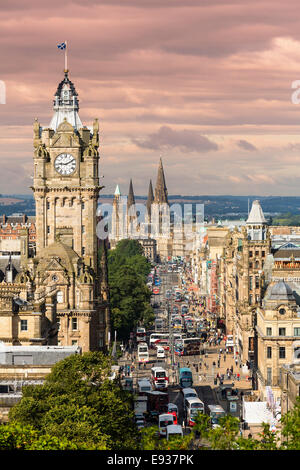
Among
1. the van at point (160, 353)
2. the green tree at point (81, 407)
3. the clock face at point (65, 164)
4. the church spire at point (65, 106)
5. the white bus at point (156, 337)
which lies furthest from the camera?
the white bus at point (156, 337)

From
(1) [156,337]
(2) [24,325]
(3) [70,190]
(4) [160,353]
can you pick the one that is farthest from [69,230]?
(1) [156,337]

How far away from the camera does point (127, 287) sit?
192 metres

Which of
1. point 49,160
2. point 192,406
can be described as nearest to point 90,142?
point 49,160

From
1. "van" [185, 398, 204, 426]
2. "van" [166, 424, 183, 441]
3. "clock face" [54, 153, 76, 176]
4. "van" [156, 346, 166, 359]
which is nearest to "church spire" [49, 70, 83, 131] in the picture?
"clock face" [54, 153, 76, 176]

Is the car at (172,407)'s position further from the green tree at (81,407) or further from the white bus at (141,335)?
the white bus at (141,335)

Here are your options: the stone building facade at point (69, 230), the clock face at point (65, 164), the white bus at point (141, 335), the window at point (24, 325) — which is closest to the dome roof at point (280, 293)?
the stone building facade at point (69, 230)

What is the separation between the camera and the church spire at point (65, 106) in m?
141

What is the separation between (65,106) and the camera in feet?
465

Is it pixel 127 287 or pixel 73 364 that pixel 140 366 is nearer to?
pixel 127 287

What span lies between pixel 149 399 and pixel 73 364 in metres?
35.1

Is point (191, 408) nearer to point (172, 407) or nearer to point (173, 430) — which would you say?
point (172, 407)
